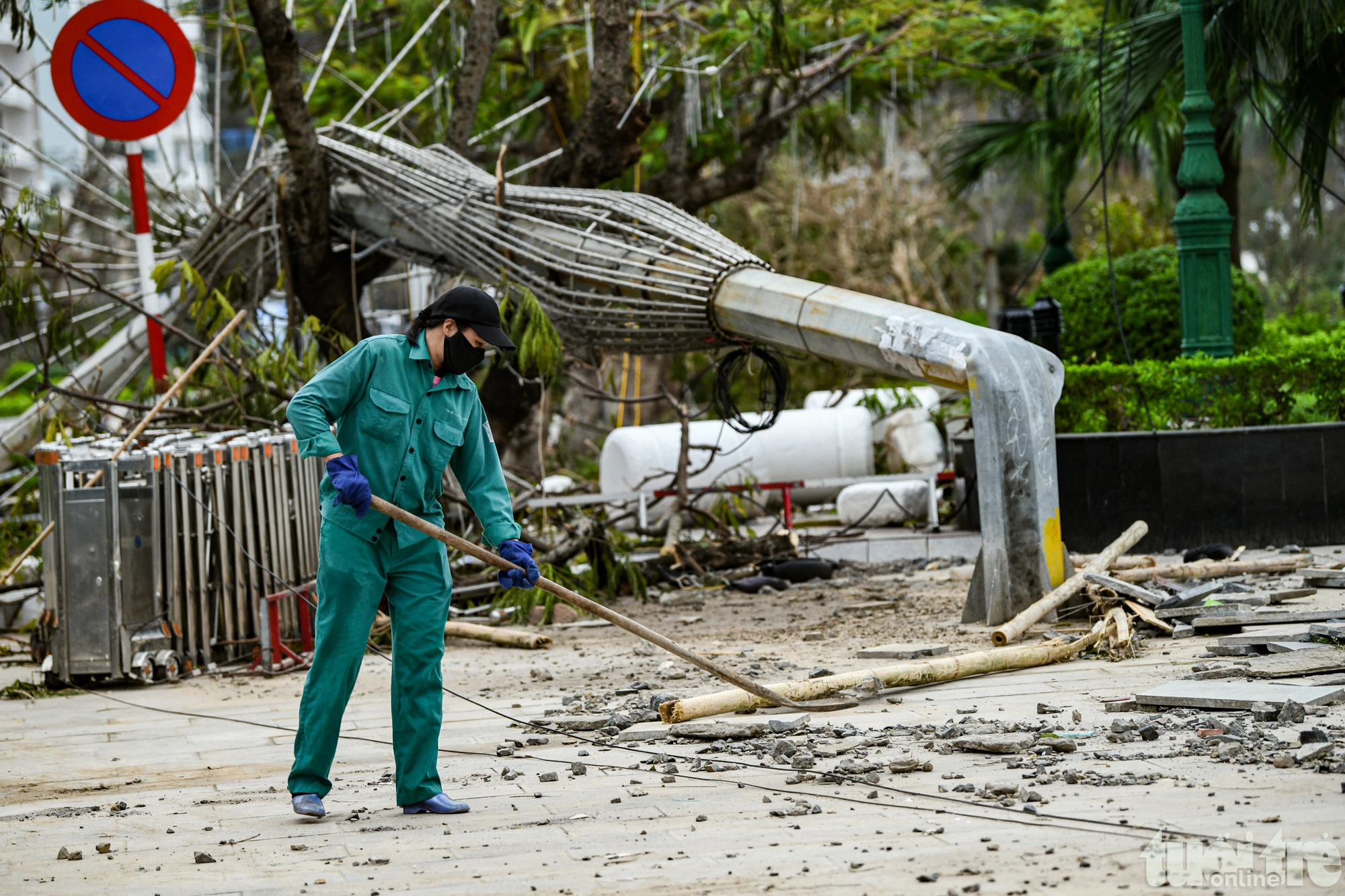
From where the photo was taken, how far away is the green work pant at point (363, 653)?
15.0 ft

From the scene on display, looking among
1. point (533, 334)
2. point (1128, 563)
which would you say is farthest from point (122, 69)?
point (1128, 563)

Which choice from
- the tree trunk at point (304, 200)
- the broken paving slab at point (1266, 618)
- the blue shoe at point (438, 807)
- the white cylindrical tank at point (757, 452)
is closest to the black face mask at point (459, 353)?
the blue shoe at point (438, 807)

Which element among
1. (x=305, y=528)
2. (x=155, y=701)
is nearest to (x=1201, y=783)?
(x=155, y=701)

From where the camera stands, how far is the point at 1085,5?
14891 millimetres

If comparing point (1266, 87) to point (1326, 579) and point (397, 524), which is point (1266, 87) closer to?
point (1326, 579)

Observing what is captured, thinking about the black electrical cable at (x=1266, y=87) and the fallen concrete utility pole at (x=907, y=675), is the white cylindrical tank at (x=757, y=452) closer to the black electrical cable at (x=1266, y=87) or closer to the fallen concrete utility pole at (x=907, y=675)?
the black electrical cable at (x=1266, y=87)

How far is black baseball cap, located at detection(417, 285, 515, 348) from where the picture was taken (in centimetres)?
479

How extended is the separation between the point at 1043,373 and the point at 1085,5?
8.68m

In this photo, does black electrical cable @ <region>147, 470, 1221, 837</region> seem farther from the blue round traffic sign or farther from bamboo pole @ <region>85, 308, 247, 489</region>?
the blue round traffic sign

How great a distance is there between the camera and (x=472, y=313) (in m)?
4.79

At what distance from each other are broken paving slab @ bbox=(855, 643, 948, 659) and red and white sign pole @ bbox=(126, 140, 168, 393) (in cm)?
515

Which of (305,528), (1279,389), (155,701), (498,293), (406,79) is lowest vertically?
(155,701)

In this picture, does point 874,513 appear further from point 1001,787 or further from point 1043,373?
point 1001,787

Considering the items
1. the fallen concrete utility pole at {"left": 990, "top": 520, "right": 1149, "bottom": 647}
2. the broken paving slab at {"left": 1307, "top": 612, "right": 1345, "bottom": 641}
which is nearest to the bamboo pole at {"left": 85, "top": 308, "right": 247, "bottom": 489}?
the fallen concrete utility pole at {"left": 990, "top": 520, "right": 1149, "bottom": 647}
